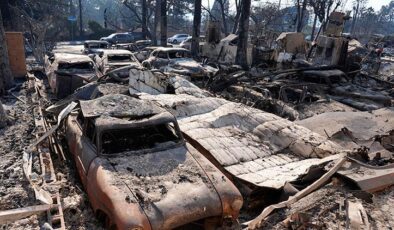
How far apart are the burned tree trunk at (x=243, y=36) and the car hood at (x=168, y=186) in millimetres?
13881

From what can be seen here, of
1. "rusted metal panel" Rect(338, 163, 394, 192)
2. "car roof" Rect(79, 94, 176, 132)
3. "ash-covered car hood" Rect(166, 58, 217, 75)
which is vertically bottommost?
"rusted metal panel" Rect(338, 163, 394, 192)

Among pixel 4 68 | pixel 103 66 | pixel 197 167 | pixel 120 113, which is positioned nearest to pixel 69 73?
pixel 103 66

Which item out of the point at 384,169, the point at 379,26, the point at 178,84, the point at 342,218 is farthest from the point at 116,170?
the point at 379,26

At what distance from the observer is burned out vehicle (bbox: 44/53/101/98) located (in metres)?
11.0

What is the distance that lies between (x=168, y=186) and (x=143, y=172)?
452 mm

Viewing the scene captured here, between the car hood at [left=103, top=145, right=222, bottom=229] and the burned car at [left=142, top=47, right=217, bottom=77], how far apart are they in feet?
26.8

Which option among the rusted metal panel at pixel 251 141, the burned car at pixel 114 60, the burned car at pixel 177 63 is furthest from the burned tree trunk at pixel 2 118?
the burned car at pixel 177 63

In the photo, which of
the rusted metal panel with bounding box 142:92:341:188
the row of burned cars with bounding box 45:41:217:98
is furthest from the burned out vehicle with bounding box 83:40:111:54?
the rusted metal panel with bounding box 142:92:341:188

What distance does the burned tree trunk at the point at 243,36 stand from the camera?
1759 cm

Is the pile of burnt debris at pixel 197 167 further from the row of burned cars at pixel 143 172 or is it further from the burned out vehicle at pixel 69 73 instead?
the burned out vehicle at pixel 69 73

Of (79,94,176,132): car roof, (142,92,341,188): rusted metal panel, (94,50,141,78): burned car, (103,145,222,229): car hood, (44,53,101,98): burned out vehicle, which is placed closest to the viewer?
(103,145,222,229): car hood

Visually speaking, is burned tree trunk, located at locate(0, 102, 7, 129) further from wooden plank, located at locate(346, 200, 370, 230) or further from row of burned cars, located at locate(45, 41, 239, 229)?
wooden plank, located at locate(346, 200, 370, 230)

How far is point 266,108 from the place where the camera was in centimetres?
1037

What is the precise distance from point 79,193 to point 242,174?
2.59 meters
